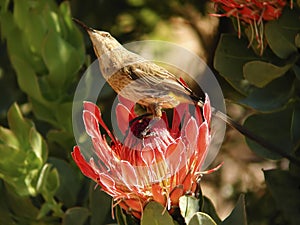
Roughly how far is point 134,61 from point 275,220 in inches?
24.1

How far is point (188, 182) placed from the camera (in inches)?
36.3

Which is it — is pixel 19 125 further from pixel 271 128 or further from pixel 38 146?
pixel 271 128

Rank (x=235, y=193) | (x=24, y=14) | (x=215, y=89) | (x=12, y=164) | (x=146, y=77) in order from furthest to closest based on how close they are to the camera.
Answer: (x=235, y=193)
(x=24, y=14)
(x=12, y=164)
(x=215, y=89)
(x=146, y=77)

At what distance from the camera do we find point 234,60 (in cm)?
120

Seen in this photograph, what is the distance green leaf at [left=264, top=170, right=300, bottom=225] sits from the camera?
1.18 meters

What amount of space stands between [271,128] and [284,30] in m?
0.15

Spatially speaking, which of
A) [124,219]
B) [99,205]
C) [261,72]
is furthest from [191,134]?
[99,205]

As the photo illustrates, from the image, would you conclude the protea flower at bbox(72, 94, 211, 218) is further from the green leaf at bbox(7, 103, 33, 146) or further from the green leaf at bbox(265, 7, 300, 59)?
the green leaf at bbox(7, 103, 33, 146)

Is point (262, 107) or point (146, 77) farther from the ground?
point (146, 77)

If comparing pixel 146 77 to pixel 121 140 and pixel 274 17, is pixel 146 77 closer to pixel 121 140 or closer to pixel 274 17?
pixel 121 140

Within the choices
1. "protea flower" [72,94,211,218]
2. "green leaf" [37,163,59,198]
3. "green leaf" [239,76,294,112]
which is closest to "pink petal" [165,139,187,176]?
"protea flower" [72,94,211,218]

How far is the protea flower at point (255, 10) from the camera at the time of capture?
3.58 feet

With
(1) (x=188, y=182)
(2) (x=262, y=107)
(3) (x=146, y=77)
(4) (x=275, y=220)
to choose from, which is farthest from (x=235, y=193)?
(3) (x=146, y=77)

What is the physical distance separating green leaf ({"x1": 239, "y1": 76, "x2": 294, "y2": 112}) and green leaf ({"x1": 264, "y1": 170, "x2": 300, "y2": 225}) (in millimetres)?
97
